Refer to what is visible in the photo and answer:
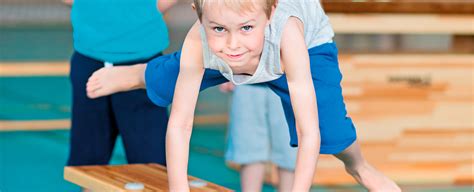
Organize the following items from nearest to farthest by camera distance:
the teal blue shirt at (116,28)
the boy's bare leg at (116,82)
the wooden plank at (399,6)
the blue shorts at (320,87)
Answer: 1. the blue shorts at (320,87)
2. the boy's bare leg at (116,82)
3. the teal blue shirt at (116,28)
4. the wooden plank at (399,6)

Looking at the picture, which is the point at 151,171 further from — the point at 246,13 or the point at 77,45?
the point at 246,13

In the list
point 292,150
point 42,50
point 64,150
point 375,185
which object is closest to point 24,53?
point 42,50

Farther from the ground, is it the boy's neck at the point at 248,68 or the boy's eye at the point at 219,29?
the boy's eye at the point at 219,29

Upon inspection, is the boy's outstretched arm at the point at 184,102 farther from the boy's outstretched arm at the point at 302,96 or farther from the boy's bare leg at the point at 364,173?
Result: the boy's bare leg at the point at 364,173

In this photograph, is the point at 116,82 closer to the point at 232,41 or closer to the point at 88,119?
the point at 88,119

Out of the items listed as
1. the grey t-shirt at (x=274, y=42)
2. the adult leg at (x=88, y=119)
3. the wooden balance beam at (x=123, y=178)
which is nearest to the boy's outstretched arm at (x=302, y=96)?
the grey t-shirt at (x=274, y=42)

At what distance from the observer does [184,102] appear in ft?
8.02

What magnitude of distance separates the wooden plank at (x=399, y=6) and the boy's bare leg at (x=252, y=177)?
2.62 feet

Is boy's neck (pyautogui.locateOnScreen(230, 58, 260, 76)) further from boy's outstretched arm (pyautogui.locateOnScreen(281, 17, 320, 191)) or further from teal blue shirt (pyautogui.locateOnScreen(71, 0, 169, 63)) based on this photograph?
teal blue shirt (pyautogui.locateOnScreen(71, 0, 169, 63))

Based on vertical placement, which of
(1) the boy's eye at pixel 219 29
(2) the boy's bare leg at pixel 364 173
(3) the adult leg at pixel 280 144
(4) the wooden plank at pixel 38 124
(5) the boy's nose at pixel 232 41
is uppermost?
(1) the boy's eye at pixel 219 29

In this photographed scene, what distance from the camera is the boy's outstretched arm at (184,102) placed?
2.44 m

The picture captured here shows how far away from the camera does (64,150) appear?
5.12 metres

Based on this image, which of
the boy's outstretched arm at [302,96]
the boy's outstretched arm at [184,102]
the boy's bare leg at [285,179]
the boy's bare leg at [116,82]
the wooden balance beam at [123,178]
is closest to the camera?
the boy's outstretched arm at [302,96]

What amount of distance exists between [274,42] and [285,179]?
57.2 inches
